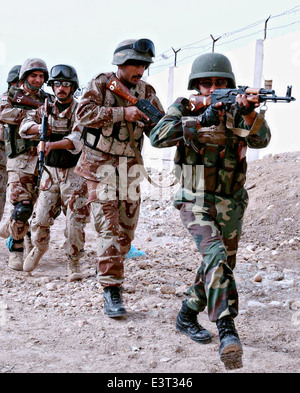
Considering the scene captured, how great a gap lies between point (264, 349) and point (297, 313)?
1.00 metres

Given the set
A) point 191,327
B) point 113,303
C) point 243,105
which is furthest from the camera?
point 113,303

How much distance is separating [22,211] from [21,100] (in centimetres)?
117

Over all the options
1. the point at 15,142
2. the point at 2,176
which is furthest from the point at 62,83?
the point at 2,176

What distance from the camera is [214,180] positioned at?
132 inches

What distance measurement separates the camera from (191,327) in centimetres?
358

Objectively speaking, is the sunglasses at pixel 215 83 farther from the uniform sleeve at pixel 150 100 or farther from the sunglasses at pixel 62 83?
the sunglasses at pixel 62 83

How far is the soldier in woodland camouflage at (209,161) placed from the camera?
319 centimetres

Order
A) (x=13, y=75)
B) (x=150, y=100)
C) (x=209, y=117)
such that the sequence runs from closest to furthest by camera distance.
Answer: (x=209, y=117), (x=150, y=100), (x=13, y=75)

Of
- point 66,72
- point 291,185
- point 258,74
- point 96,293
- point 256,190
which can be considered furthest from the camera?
point 258,74

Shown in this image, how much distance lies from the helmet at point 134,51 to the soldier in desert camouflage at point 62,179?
3.66 ft

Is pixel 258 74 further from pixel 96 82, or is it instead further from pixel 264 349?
pixel 264 349

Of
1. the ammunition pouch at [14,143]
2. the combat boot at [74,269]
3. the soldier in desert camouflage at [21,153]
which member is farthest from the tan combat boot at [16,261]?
the ammunition pouch at [14,143]

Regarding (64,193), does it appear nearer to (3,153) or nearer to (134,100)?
(134,100)
